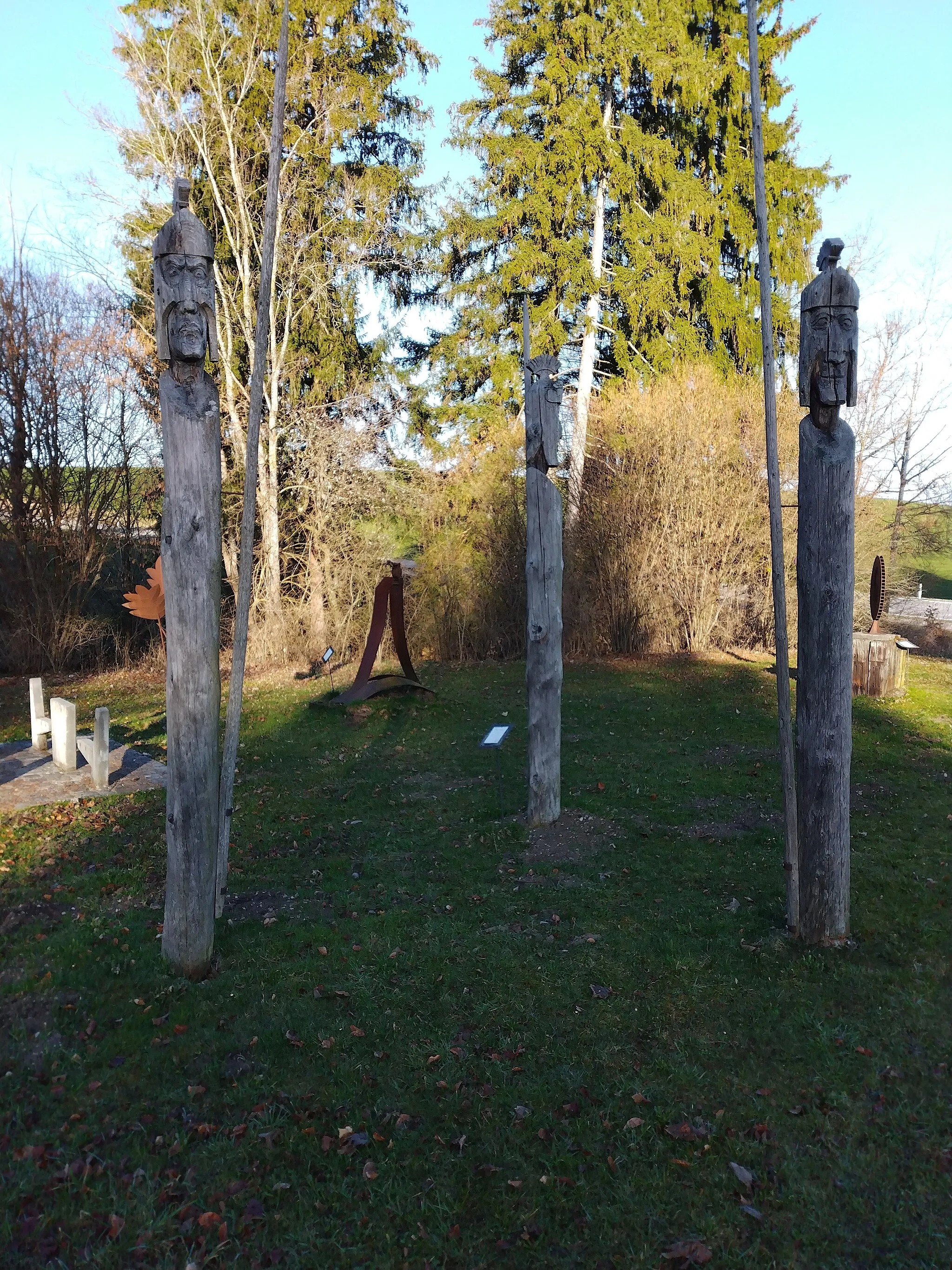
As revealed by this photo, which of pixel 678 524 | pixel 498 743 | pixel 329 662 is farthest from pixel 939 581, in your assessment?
pixel 498 743

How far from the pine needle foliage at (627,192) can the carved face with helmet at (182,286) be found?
13569 millimetres

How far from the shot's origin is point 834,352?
414 centimetres

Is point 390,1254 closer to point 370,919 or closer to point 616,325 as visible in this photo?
point 370,919

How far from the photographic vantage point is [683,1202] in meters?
2.96

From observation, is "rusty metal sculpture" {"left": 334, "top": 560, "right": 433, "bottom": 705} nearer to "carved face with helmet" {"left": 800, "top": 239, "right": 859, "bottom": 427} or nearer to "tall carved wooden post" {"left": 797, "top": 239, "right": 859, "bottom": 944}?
"tall carved wooden post" {"left": 797, "top": 239, "right": 859, "bottom": 944}

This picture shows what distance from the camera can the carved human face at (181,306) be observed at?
4.05m

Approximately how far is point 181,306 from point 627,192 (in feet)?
52.9

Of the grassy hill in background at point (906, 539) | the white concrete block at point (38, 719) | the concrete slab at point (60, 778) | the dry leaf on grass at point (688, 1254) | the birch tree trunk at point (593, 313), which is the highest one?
the birch tree trunk at point (593, 313)

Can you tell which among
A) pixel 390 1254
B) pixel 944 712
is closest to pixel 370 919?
pixel 390 1254

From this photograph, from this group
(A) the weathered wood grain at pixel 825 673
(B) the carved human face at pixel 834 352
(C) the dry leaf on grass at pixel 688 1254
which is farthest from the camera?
(A) the weathered wood grain at pixel 825 673

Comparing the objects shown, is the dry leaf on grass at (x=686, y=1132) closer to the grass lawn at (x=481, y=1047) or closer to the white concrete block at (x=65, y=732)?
the grass lawn at (x=481, y=1047)

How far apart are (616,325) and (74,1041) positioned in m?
17.2

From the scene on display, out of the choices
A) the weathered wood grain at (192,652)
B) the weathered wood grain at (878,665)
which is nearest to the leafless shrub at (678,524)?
the weathered wood grain at (878,665)

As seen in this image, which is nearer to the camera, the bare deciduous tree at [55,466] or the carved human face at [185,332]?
the carved human face at [185,332]
